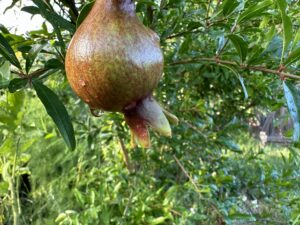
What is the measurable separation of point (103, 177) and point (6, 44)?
4.15 ft

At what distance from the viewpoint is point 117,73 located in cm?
33

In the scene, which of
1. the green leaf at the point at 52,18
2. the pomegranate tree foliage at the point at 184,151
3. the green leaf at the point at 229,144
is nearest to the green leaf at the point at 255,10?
the pomegranate tree foliage at the point at 184,151

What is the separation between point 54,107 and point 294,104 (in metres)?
0.29

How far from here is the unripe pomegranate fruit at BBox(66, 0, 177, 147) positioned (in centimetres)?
33

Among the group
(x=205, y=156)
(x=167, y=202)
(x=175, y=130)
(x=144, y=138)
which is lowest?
(x=167, y=202)

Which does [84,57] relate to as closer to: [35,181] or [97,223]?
[97,223]

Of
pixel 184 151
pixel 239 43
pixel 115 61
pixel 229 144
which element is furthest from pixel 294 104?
pixel 184 151

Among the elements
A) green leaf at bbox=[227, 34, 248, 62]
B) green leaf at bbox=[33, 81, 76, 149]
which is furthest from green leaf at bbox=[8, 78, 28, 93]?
green leaf at bbox=[227, 34, 248, 62]

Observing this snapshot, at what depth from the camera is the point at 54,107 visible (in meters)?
0.51

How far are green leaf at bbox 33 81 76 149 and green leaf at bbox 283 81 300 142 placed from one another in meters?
0.27

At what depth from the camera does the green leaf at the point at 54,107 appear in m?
0.50

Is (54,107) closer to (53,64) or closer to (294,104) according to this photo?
(53,64)

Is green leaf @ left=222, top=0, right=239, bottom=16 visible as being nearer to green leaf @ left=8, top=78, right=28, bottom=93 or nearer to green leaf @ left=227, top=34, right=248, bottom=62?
green leaf @ left=227, top=34, right=248, bottom=62

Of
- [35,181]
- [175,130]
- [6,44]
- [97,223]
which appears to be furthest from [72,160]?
[6,44]
